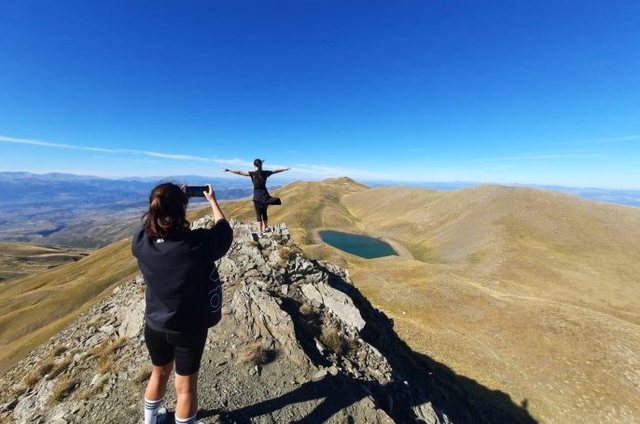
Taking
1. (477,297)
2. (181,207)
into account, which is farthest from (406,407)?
(477,297)

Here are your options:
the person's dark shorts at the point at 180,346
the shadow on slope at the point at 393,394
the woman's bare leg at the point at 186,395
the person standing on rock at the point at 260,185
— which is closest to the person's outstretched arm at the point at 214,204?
the person's dark shorts at the point at 180,346

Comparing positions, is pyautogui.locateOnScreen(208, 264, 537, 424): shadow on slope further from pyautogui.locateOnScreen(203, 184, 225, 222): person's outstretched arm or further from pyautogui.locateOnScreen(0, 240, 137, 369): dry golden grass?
pyautogui.locateOnScreen(0, 240, 137, 369): dry golden grass

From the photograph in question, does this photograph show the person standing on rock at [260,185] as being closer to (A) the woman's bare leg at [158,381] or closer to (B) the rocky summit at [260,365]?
(B) the rocky summit at [260,365]

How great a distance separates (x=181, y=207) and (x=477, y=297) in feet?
167

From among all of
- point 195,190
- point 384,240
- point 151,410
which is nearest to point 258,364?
point 151,410

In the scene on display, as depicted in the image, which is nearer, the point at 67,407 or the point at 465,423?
the point at 67,407

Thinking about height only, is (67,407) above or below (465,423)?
above

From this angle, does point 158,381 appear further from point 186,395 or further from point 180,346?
point 180,346

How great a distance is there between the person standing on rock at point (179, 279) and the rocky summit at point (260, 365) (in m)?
3.84

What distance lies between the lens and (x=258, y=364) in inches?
467

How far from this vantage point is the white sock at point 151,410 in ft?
25.2

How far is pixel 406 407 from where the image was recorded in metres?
15.1

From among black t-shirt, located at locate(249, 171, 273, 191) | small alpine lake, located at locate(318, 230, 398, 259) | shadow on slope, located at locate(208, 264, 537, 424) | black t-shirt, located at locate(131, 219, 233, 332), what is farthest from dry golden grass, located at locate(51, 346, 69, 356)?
small alpine lake, located at locate(318, 230, 398, 259)

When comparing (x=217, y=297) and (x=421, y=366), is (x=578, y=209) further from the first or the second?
(x=217, y=297)
